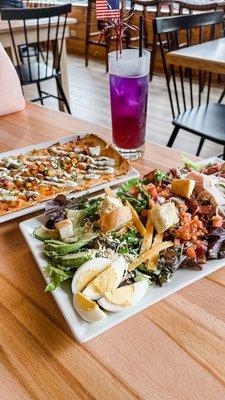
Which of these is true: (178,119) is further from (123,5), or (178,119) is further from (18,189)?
(18,189)

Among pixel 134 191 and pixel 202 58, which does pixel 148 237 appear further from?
pixel 202 58

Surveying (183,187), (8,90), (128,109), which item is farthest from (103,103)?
(183,187)

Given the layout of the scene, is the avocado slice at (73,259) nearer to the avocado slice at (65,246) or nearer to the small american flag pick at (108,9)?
the avocado slice at (65,246)

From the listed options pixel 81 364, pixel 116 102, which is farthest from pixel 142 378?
pixel 116 102

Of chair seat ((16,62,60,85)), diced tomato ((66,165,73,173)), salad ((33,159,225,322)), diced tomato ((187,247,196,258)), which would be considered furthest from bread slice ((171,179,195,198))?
chair seat ((16,62,60,85))

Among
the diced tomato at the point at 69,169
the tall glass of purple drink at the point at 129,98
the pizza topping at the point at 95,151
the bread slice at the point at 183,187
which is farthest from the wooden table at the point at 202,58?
the bread slice at the point at 183,187

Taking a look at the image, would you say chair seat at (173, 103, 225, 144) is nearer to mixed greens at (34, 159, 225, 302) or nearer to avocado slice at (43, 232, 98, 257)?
mixed greens at (34, 159, 225, 302)
